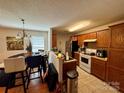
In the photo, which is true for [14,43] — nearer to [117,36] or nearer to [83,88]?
[83,88]

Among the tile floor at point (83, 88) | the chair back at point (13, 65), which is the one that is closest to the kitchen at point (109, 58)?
the tile floor at point (83, 88)

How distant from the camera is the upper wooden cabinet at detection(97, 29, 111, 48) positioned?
3.53 m

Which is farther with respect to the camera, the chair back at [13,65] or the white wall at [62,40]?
the white wall at [62,40]

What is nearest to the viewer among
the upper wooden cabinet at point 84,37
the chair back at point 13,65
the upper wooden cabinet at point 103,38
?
the chair back at point 13,65

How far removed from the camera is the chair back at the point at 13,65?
2.17 m

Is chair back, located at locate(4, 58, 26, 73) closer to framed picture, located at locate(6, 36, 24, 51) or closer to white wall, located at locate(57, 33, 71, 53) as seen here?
framed picture, located at locate(6, 36, 24, 51)

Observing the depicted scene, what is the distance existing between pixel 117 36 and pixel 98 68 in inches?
61.2

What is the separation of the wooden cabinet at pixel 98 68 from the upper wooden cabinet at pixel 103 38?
0.75 meters

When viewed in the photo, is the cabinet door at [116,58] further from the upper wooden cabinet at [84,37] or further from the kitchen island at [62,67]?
the upper wooden cabinet at [84,37]

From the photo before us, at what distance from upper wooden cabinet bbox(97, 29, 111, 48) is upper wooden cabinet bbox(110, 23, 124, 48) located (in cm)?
68

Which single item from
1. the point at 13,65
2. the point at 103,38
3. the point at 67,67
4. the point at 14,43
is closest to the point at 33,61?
the point at 13,65

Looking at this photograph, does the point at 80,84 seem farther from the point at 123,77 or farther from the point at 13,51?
the point at 13,51

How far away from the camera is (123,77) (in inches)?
98.8

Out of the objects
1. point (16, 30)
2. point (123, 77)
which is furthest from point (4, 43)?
point (123, 77)
